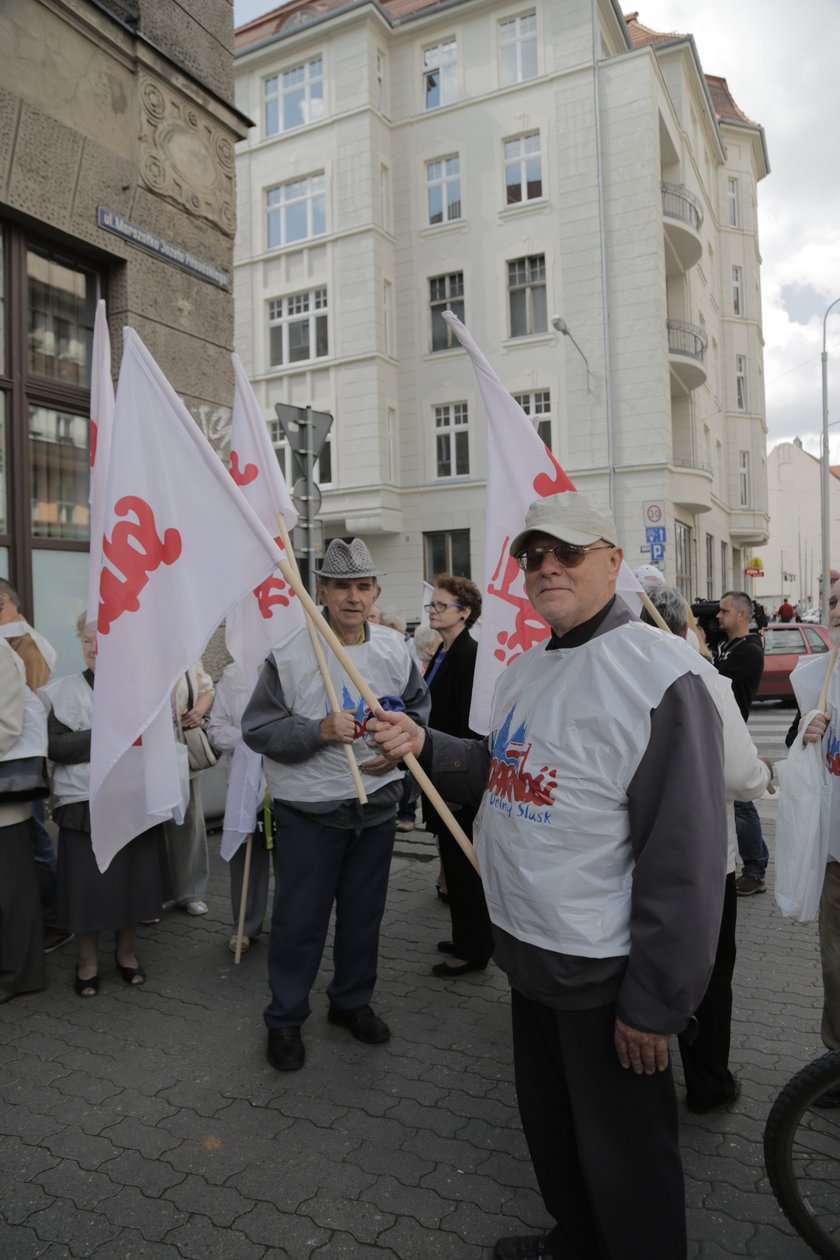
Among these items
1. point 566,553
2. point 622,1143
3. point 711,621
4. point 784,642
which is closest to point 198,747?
point 566,553

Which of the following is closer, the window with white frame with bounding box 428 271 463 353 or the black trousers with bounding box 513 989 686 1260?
the black trousers with bounding box 513 989 686 1260

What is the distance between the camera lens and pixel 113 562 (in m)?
3.42

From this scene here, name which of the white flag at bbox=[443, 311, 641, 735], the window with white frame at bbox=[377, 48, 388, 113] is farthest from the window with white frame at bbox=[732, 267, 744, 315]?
the white flag at bbox=[443, 311, 641, 735]

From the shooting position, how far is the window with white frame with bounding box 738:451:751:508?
1324 inches

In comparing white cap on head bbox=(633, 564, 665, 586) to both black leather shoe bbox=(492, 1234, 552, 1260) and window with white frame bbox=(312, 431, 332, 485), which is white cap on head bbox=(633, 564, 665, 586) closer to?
black leather shoe bbox=(492, 1234, 552, 1260)

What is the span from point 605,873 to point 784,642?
15154mm

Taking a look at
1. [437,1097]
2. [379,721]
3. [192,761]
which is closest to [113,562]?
[379,721]

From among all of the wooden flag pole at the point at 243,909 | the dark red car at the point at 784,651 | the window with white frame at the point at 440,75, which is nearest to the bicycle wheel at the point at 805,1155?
the wooden flag pole at the point at 243,909

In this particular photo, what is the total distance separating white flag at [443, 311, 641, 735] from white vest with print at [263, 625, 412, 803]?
47 centimetres

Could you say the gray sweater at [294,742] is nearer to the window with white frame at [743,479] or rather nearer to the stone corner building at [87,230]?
the stone corner building at [87,230]

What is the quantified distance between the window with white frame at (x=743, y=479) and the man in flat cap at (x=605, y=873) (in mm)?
33634

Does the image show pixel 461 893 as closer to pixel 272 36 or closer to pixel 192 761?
pixel 192 761

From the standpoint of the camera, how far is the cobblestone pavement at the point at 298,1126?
2551 millimetres

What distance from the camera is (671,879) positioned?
1.94m
